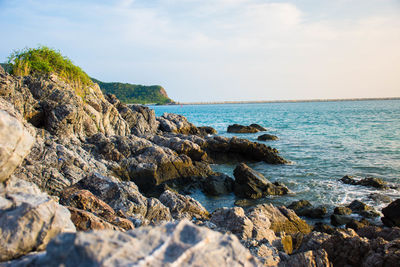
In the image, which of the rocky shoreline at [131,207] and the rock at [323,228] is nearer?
the rocky shoreline at [131,207]

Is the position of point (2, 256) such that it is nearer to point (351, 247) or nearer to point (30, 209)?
point (30, 209)

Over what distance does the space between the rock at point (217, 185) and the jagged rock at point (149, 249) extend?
12.9m

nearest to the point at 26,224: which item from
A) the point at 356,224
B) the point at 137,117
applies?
the point at 356,224

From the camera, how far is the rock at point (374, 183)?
15769 mm

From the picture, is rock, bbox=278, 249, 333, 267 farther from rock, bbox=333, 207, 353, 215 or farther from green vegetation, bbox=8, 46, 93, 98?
green vegetation, bbox=8, 46, 93, 98

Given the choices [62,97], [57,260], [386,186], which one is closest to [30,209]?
[57,260]

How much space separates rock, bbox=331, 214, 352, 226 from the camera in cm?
1147

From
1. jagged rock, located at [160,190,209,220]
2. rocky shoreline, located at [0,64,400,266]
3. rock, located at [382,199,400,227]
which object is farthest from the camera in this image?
rock, located at [382,199,400,227]

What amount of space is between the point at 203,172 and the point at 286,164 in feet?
25.5

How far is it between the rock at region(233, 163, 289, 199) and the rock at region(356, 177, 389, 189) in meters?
4.58

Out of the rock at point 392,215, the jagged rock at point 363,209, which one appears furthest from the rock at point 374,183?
the rock at point 392,215

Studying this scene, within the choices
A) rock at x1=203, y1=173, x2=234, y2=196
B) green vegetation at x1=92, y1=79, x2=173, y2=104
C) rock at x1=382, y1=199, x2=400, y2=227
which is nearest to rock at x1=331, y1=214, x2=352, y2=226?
rock at x1=382, y1=199, x2=400, y2=227

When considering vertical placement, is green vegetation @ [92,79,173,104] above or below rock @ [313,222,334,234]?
above

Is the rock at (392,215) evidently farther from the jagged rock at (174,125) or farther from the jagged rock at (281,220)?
the jagged rock at (174,125)
